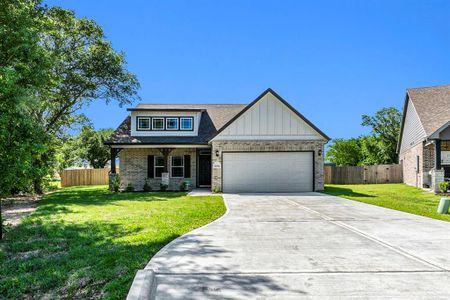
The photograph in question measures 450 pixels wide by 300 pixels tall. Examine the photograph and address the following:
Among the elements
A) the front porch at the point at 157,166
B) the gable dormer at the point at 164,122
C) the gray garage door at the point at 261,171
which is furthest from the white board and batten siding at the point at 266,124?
the gable dormer at the point at 164,122

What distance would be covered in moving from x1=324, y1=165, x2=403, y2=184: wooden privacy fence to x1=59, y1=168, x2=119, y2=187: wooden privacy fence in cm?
2075

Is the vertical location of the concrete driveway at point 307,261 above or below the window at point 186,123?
below

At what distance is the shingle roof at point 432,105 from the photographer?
2139 cm

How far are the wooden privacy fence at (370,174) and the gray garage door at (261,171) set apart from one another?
481 inches

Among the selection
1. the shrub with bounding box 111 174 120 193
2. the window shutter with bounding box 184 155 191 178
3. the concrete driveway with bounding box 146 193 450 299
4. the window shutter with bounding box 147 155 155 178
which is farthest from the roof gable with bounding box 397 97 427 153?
the shrub with bounding box 111 174 120 193

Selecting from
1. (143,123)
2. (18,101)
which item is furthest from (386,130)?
(18,101)

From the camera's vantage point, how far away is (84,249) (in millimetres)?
6344

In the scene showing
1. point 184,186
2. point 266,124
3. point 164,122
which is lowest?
point 184,186

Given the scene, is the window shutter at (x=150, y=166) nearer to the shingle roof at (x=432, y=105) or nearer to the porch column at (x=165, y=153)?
the porch column at (x=165, y=153)

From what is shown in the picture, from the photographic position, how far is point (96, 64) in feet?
70.5

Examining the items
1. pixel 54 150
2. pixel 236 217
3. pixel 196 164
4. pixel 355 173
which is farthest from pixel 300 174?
pixel 54 150

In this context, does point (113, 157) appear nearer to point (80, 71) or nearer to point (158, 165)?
point (158, 165)

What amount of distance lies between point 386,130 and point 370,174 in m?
14.3

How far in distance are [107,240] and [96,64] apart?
17219mm
